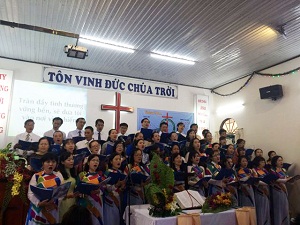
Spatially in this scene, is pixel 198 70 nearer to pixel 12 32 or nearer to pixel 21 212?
pixel 12 32

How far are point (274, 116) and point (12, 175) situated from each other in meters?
5.15

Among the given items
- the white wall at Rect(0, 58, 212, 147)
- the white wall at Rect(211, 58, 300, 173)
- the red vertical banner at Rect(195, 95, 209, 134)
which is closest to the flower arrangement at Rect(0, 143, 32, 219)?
the white wall at Rect(0, 58, 212, 147)

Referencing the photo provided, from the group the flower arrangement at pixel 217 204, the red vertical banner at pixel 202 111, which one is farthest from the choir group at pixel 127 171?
the red vertical banner at pixel 202 111

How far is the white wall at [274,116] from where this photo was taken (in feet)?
18.1

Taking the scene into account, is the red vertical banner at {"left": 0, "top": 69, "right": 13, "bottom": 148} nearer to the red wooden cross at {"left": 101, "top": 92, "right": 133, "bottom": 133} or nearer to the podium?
the red wooden cross at {"left": 101, "top": 92, "right": 133, "bottom": 133}


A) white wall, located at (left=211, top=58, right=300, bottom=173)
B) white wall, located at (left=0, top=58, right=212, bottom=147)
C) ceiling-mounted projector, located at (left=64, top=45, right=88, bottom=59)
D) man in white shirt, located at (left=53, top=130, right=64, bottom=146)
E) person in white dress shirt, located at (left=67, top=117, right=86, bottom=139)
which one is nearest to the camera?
man in white shirt, located at (left=53, top=130, right=64, bottom=146)

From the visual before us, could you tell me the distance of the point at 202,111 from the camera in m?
7.79

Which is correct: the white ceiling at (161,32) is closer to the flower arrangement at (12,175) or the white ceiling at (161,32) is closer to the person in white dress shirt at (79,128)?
the person in white dress shirt at (79,128)

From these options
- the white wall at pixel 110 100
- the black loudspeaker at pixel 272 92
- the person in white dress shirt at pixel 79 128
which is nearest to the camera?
the person in white dress shirt at pixel 79 128

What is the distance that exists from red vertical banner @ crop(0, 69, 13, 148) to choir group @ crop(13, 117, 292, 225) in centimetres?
113

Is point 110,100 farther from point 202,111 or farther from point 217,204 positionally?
point 217,204

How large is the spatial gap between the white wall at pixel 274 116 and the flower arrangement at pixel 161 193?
12.0 ft

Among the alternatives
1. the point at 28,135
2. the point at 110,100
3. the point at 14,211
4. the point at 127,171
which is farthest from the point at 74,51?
the point at 110,100

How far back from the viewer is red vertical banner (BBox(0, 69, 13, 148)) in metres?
5.39
